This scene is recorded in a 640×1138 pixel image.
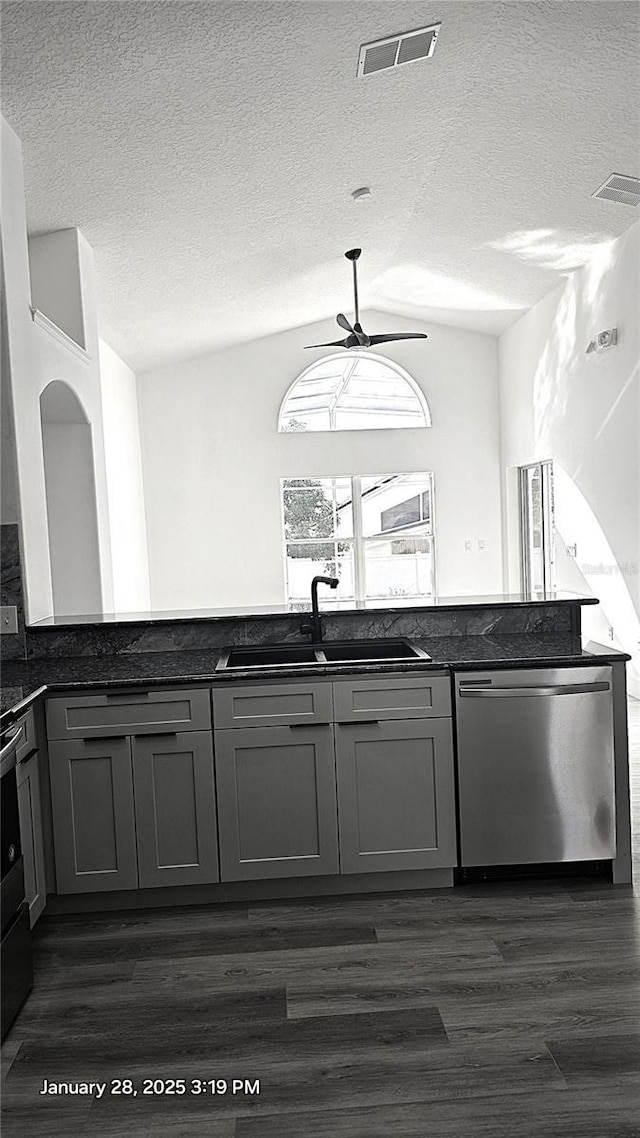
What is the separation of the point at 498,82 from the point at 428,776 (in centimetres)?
346

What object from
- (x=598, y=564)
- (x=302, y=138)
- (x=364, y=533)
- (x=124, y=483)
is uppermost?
(x=302, y=138)

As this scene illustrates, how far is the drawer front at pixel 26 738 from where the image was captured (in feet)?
9.64

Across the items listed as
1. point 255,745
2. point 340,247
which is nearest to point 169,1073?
point 255,745

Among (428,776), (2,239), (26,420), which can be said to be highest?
(2,239)

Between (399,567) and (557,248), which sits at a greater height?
(557,248)

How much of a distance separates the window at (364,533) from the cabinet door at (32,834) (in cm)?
737

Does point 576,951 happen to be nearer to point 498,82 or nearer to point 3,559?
point 3,559

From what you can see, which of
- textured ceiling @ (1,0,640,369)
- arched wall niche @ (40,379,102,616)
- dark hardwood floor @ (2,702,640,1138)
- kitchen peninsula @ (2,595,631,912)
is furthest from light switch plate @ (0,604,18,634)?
textured ceiling @ (1,0,640,369)

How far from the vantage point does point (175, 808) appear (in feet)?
10.7

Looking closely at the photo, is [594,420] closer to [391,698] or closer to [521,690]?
[521,690]

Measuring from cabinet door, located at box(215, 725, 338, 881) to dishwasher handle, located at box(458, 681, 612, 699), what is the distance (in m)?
0.53

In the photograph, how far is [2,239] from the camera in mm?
3834

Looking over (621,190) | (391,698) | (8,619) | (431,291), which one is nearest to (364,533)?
(431,291)

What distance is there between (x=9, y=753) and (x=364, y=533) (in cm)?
806
